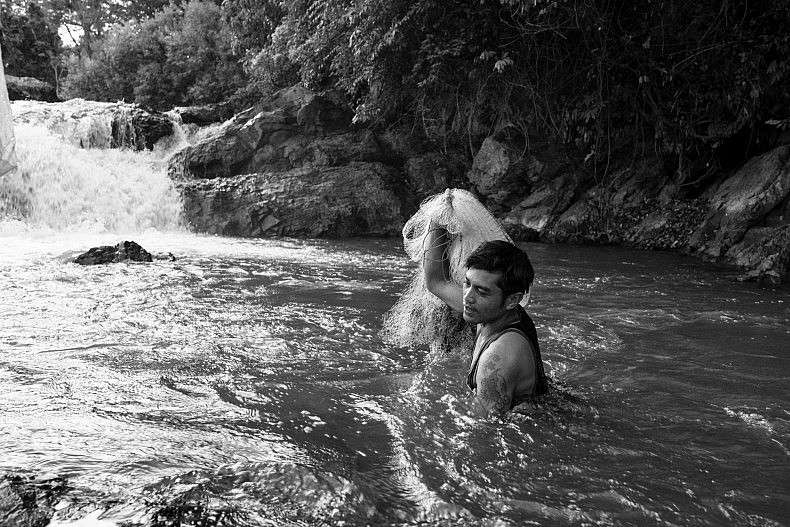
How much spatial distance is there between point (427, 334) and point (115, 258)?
5769mm

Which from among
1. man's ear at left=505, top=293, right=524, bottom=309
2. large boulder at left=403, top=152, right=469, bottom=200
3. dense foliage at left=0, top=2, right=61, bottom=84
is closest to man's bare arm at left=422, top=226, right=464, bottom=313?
man's ear at left=505, top=293, right=524, bottom=309

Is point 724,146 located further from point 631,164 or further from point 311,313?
point 311,313

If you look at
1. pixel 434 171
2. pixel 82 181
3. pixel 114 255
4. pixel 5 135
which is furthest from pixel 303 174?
pixel 5 135

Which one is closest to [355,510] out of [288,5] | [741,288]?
[741,288]

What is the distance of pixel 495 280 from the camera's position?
10.4 ft

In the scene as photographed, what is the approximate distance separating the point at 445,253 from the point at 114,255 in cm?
629

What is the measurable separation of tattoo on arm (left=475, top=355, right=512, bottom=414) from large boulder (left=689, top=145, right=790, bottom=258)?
795 cm

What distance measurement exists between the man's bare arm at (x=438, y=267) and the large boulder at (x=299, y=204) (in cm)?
1032

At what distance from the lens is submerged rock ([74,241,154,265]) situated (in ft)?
28.0

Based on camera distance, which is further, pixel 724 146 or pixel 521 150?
pixel 521 150

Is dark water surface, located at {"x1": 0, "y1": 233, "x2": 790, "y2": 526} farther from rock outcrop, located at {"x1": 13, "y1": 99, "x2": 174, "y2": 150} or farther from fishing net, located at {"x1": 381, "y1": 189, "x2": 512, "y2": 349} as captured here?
rock outcrop, located at {"x1": 13, "y1": 99, "x2": 174, "y2": 150}

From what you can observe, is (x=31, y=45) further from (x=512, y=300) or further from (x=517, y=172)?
(x=512, y=300)

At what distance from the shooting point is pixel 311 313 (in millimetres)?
6121

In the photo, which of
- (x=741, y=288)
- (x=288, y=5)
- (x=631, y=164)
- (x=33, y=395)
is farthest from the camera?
(x=288, y=5)
